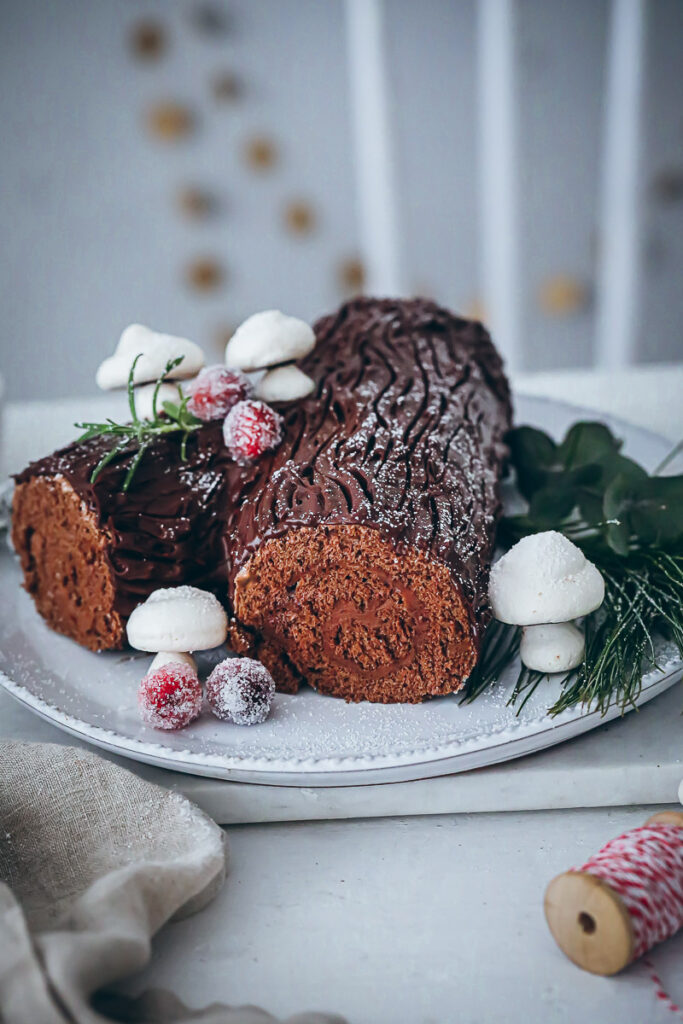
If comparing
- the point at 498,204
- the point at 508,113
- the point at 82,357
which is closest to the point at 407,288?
the point at 498,204

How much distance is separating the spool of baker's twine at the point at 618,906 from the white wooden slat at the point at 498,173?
4.04 metres

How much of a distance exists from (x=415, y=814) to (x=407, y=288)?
12.7ft

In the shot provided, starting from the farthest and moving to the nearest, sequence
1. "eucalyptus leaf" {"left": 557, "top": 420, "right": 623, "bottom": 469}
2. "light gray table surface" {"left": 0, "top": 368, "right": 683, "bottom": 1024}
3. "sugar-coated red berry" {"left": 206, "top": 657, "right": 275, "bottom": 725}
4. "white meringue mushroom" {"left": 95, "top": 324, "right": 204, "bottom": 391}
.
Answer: "eucalyptus leaf" {"left": 557, "top": 420, "right": 623, "bottom": 469} < "white meringue mushroom" {"left": 95, "top": 324, "right": 204, "bottom": 391} < "sugar-coated red berry" {"left": 206, "top": 657, "right": 275, "bottom": 725} < "light gray table surface" {"left": 0, "top": 368, "right": 683, "bottom": 1024}

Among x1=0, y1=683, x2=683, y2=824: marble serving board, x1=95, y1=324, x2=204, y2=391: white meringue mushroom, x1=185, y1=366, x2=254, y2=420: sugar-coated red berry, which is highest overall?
x1=95, y1=324, x2=204, y2=391: white meringue mushroom

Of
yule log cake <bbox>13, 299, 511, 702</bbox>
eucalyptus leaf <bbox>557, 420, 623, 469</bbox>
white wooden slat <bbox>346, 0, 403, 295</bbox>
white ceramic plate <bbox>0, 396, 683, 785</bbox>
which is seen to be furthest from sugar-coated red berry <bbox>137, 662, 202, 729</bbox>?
white wooden slat <bbox>346, 0, 403, 295</bbox>

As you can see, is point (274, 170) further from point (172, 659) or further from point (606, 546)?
point (172, 659)

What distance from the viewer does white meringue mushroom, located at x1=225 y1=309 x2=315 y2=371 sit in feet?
6.46

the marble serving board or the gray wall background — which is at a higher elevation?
the gray wall background

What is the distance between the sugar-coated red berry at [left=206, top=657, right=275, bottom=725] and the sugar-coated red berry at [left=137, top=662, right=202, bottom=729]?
32 mm

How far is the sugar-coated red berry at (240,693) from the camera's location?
5.06ft

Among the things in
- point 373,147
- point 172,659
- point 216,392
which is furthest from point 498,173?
point 172,659

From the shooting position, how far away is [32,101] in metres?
4.64

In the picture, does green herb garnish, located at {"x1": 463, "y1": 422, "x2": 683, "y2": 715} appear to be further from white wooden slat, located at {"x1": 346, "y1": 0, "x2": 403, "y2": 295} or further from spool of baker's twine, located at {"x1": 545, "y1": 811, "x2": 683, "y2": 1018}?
white wooden slat, located at {"x1": 346, "y1": 0, "x2": 403, "y2": 295}

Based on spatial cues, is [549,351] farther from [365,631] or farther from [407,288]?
[365,631]
